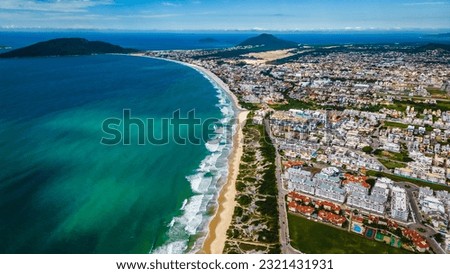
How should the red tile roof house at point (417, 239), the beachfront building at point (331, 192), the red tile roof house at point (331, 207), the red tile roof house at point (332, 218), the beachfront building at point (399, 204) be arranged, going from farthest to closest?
the beachfront building at point (331, 192) → the red tile roof house at point (331, 207) → the beachfront building at point (399, 204) → the red tile roof house at point (332, 218) → the red tile roof house at point (417, 239)

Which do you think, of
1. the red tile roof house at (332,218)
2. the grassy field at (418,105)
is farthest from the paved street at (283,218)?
the grassy field at (418,105)

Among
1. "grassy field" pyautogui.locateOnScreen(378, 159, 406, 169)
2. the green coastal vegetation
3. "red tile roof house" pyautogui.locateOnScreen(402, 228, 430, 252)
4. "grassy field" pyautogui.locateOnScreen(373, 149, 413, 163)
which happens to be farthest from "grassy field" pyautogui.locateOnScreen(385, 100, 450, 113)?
"red tile roof house" pyautogui.locateOnScreen(402, 228, 430, 252)

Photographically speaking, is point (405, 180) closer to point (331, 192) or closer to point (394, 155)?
point (394, 155)

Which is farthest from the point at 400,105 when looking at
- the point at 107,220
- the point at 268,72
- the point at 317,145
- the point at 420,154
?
the point at 107,220

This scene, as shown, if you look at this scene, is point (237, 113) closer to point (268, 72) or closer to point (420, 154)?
point (420, 154)

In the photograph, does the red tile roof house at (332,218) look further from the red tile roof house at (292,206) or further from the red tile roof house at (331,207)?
the red tile roof house at (292,206)
